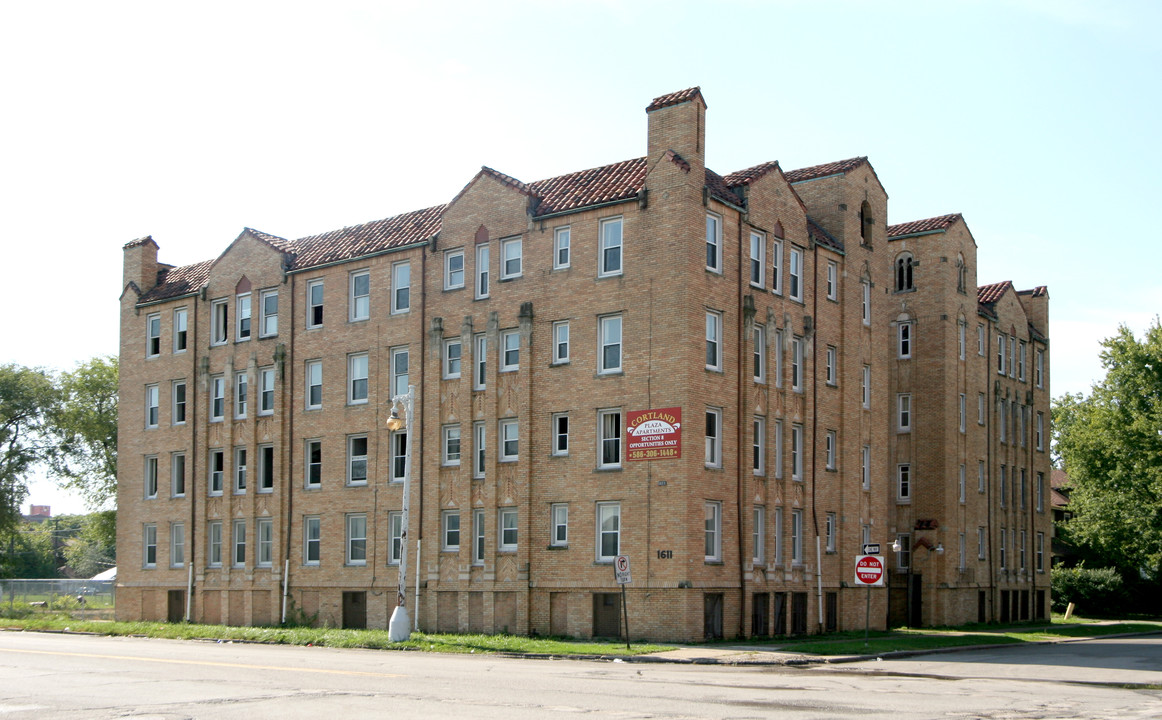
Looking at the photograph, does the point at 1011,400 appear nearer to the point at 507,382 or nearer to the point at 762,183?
the point at 762,183

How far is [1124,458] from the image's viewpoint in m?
66.7

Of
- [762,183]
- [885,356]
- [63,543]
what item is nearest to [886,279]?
[885,356]

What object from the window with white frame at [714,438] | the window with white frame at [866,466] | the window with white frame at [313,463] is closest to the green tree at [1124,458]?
the window with white frame at [866,466]

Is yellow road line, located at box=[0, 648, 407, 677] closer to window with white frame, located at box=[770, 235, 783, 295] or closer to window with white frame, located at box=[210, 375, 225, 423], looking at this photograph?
window with white frame, located at box=[210, 375, 225, 423]

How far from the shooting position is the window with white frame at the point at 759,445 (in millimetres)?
38194

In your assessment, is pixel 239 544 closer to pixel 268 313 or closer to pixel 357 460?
pixel 357 460

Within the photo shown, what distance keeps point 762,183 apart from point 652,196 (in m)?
5.03

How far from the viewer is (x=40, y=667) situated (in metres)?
25.4

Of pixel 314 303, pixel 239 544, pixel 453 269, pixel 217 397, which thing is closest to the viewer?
pixel 453 269

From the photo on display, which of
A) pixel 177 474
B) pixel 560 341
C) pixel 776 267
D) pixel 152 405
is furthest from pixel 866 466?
pixel 152 405

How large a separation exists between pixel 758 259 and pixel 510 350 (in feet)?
27.8

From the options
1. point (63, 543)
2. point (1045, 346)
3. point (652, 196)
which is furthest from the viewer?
point (63, 543)

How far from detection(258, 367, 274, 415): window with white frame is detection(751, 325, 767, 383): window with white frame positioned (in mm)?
18775

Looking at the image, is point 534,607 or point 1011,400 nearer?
point 534,607
